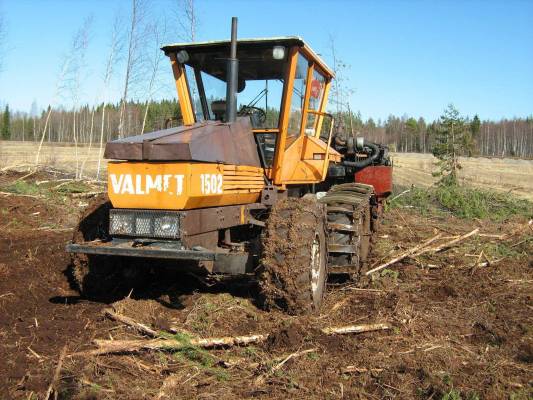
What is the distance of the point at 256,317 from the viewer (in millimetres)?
5668

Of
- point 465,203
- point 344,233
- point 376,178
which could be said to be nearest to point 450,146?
point 465,203

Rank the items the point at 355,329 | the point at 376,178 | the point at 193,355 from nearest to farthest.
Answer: the point at 193,355 → the point at 355,329 → the point at 376,178

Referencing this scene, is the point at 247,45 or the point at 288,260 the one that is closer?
the point at 288,260

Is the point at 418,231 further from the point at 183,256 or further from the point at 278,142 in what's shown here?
the point at 183,256

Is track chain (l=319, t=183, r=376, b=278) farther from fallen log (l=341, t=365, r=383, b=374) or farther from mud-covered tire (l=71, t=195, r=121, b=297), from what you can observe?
mud-covered tire (l=71, t=195, r=121, b=297)

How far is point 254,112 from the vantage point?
6.90 meters

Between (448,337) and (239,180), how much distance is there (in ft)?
8.57

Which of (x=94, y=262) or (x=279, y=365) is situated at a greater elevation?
(x=94, y=262)

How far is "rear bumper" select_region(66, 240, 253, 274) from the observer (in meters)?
5.09

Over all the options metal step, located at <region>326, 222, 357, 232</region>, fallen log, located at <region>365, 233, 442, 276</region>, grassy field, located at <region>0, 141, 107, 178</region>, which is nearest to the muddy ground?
fallen log, located at <region>365, 233, 442, 276</region>

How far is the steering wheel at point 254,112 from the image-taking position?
6.88 meters

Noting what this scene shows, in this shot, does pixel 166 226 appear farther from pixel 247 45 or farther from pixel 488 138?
pixel 488 138

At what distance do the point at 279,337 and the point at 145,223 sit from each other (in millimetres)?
1661

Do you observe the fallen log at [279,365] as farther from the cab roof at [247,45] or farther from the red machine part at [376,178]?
the red machine part at [376,178]
